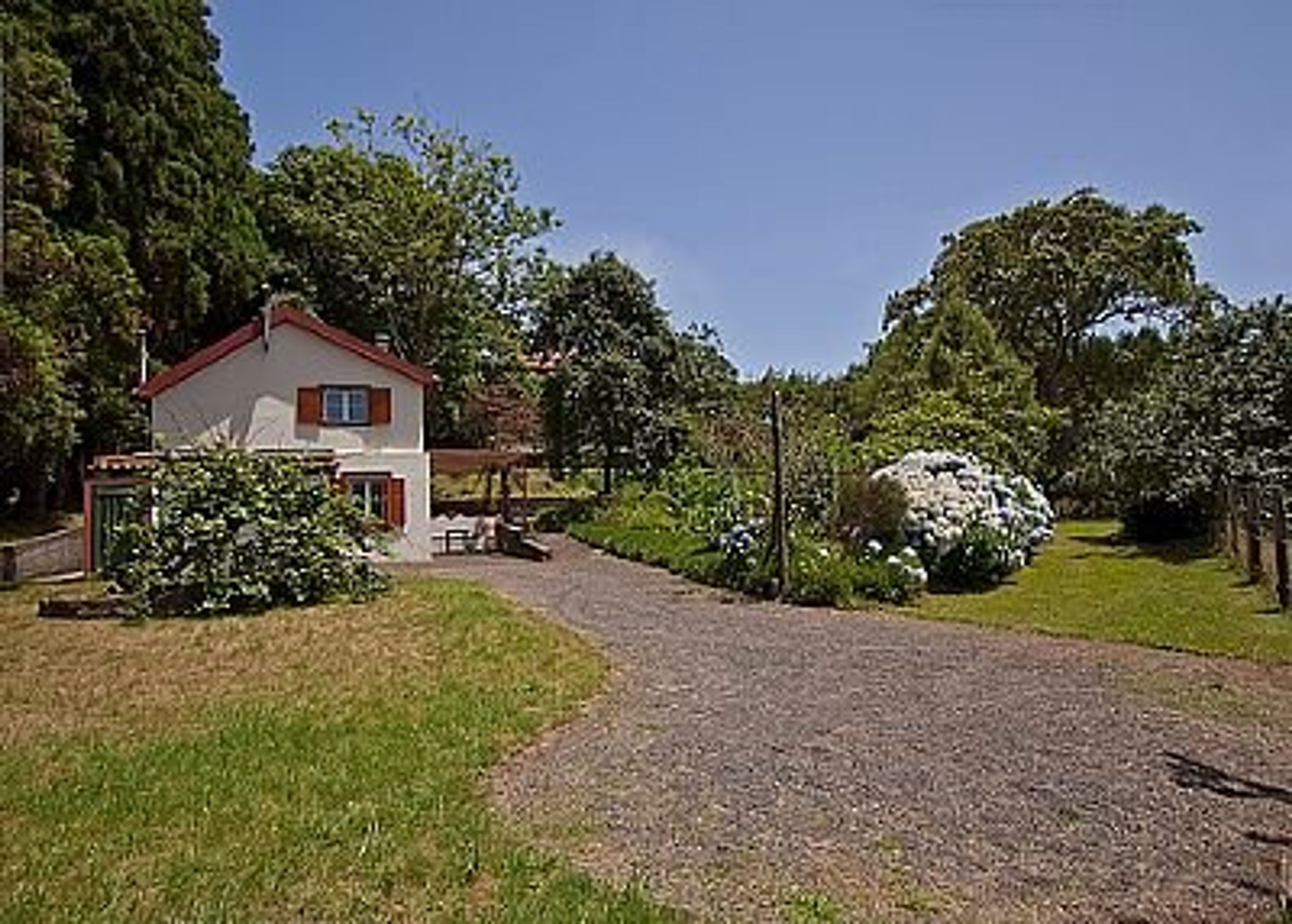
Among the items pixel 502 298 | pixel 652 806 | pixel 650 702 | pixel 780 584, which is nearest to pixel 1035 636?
pixel 780 584

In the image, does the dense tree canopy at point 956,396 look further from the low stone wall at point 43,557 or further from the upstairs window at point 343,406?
the low stone wall at point 43,557

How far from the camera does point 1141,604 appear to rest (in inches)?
638

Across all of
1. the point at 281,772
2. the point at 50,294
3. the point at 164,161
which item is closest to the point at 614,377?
the point at 164,161

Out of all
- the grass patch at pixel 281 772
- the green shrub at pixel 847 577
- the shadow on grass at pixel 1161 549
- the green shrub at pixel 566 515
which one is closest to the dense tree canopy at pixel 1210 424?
the shadow on grass at pixel 1161 549

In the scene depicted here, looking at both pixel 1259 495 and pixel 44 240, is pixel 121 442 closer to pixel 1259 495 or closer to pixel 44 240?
pixel 44 240

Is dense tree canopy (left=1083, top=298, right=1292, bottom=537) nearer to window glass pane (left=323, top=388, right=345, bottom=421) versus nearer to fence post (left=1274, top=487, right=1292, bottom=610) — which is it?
fence post (left=1274, top=487, right=1292, bottom=610)

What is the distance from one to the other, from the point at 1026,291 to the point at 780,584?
2720cm

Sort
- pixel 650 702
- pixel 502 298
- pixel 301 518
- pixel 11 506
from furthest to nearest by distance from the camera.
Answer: pixel 502 298 → pixel 11 506 → pixel 301 518 → pixel 650 702

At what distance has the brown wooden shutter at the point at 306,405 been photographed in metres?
25.0

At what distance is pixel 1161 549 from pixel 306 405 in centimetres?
1762

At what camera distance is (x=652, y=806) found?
6.15 m

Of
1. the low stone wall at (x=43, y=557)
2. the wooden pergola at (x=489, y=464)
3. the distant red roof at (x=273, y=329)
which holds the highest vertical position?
the distant red roof at (x=273, y=329)

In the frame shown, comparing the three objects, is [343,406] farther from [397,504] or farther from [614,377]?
[614,377]

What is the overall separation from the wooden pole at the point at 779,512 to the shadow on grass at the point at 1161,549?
28.5 feet
